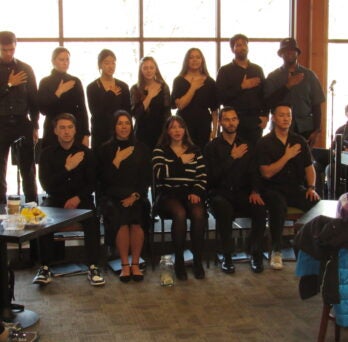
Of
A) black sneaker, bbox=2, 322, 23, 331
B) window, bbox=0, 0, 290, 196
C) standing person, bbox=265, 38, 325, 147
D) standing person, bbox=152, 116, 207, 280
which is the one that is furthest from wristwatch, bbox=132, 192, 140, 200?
window, bbox=0, 0, 290, 196

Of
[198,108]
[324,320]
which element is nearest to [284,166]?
[198,108]

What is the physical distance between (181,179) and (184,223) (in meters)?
0.35

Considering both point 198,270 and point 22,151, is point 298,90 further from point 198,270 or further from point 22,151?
point 22,151

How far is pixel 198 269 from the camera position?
4062 millimetres

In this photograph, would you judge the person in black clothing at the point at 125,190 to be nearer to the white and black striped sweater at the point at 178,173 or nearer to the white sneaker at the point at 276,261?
the white and black striped sweater at the point at 178,173

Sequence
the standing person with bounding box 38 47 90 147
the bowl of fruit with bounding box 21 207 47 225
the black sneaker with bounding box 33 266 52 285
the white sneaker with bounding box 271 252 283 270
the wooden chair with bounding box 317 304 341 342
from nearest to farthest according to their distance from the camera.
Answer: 1. the wooden chair with bounding box 317 304 341 342
2. the bowl of fruit with bounding box 21 207 47 225
3. the black sneaker with bounding box 33 266 52 285
4. the white sneaker with bounding box 271 252 283 270
5. the standing person with bounding box 38 47 90 147

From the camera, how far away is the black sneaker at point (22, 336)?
9.43 feet

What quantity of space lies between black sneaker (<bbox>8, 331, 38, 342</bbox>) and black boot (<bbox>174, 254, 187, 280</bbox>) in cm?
131

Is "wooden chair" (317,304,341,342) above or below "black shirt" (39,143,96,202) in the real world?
below

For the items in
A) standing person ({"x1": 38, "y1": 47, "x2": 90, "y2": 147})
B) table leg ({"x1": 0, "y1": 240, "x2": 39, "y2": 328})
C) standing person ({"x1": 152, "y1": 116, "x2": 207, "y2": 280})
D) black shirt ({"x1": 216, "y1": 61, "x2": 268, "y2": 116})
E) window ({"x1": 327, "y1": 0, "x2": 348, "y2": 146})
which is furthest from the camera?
window ({"x1": 327, "y1": 0, "x2": 348, "y2": 146})

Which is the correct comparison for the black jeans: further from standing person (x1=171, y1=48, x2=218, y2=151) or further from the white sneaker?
standing person (x1=171, y1=48, x2=218, y2=151)

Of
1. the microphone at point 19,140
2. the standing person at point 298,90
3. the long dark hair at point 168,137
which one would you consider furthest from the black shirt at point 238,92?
the microphone at point 19,140

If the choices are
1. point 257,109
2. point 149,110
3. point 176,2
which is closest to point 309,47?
point 176,2

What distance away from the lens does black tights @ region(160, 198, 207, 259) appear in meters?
4.08
